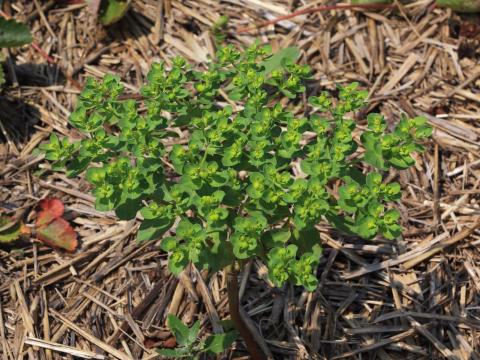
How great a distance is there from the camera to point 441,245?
312 cm

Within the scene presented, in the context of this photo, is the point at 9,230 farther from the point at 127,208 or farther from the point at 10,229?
the point at 127,208

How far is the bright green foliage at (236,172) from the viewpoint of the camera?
206 cm

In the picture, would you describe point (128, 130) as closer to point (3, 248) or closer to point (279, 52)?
point (3, 248)

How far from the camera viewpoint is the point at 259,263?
10.3 ft

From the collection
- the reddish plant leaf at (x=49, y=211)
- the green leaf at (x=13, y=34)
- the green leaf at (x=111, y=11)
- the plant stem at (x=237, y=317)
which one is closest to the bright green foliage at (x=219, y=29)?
the green leaf at (x=111, y=11)

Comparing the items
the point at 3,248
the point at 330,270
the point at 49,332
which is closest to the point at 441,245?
the point at 330,270

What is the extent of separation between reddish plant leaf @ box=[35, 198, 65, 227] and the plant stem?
1137mm

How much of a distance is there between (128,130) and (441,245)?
1705mm

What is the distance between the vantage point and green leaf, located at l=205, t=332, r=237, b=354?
2549 mm

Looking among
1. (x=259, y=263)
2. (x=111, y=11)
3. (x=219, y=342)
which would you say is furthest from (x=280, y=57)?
(x=219, y=342)

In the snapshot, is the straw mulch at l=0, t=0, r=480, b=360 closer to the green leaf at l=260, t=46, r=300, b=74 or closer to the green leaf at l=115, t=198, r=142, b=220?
the green leaf at l=260, t=46, r=300, b=74

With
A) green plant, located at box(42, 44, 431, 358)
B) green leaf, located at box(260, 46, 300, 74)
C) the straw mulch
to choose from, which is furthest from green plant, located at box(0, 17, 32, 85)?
green plant, located at box(42, 44, 431, 358)

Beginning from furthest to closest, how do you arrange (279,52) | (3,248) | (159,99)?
(279,52)
(3,248)
(159,99)

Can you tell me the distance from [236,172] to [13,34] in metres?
2.09
